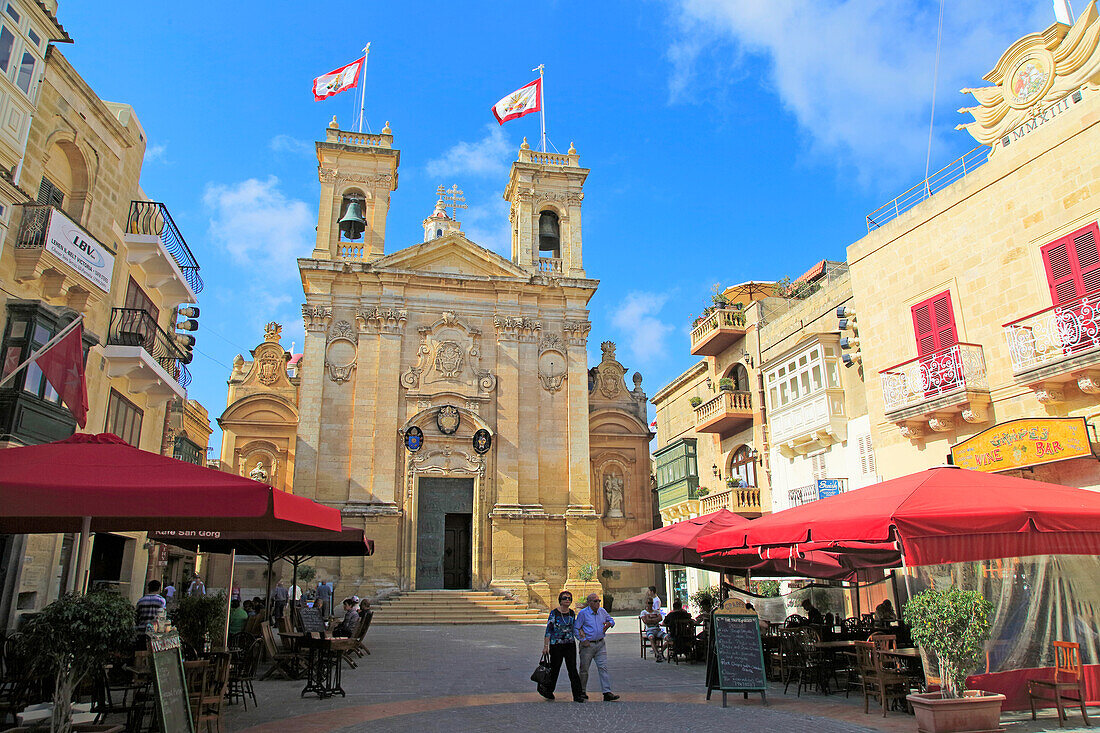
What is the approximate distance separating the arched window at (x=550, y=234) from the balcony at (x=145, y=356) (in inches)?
682

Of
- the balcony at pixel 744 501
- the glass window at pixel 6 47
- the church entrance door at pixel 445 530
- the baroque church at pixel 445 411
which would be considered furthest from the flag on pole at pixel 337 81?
the balcony at pixel 744 501

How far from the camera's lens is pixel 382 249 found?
101 ft

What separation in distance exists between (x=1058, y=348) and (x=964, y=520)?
6.11 m

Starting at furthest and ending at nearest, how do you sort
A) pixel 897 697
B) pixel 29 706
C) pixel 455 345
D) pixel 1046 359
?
1. pixel 455 345
2. pixel 1046 359
3. pixel 897 697
4. pixel 29 706

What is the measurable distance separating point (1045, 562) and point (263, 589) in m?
25.1

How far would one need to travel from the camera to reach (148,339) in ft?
56.4

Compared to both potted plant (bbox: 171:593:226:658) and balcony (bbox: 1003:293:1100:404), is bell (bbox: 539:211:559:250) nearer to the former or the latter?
balcony (bbox: 1003:293:1100:404)

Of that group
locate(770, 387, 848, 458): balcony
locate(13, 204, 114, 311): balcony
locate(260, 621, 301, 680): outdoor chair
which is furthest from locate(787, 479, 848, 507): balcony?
locate(13, 204, 114, 311): balcony

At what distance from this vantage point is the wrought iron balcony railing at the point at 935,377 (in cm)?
1416

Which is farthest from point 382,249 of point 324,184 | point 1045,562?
point 1045,562

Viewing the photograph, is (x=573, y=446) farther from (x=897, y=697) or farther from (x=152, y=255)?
(x=897, y=697)

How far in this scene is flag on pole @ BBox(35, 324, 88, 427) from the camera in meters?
11.7

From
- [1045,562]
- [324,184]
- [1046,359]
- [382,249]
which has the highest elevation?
[324,184]

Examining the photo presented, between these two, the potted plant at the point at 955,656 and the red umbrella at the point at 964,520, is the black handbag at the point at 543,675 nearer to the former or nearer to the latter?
the red umbrella at the point at 964,520
